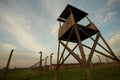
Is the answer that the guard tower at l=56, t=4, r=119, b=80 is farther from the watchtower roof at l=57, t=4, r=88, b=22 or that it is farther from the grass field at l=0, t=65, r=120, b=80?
the grass field at l=0, t=65, r=120, b=80

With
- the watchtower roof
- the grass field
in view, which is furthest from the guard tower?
the grass field

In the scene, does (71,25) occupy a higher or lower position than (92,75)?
higher

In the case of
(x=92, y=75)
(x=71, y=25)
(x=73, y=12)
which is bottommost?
(x=92, y=75)

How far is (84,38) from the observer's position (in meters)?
9.22

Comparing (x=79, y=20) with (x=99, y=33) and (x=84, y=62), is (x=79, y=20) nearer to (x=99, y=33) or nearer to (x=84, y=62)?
(x=99, y=33)

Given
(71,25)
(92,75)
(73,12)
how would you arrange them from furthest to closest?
(92,75) < (73,12) < (71,25)

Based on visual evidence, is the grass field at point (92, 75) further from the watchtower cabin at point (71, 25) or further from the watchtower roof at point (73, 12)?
the watchtower roof at point (73, 12)

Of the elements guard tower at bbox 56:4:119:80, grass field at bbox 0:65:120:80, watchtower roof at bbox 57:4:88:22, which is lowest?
grass field at bbox 0:65:120:80

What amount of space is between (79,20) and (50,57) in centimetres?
1214

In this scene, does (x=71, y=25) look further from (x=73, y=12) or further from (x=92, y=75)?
(x=92, y=75)

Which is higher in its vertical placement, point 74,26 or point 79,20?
point 79,20

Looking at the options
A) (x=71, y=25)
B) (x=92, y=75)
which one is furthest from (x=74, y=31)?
(x=92, y=75)

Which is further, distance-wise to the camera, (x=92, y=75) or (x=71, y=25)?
(x=92, y=75)

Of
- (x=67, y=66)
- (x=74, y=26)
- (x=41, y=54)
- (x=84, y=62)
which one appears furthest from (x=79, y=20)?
(x=67, y=66)
